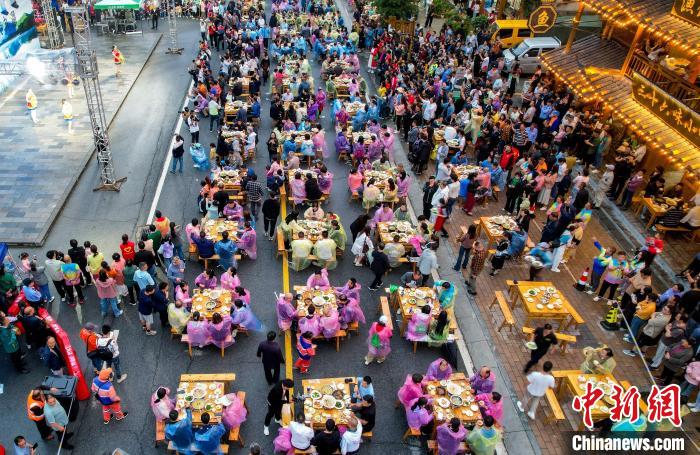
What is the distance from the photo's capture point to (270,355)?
11219 mm

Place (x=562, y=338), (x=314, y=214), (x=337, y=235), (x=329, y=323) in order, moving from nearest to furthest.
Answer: (x=329, y=323), (x=562, y=338), (x=337, y=235), (x=314, y=214)

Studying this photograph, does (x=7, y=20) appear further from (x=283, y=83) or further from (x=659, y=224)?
(x=659, y=224)

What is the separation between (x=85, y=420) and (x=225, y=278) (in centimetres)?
434

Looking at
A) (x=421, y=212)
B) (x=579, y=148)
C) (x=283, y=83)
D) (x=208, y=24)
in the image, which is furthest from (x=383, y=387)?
(x=208, y=24)

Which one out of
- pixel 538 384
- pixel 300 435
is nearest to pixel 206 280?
pixel 300 435

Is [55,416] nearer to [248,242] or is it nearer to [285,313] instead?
[285,313]

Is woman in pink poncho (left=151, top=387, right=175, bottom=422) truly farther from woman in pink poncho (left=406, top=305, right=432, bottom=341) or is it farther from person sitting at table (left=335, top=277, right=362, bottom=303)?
woman in pink poncho (left=406, top=305, right=432, bottom=341)

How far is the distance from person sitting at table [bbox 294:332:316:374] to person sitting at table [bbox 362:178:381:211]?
21.9ft

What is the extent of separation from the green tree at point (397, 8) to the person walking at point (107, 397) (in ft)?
92.0

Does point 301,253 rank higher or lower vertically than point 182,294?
lower

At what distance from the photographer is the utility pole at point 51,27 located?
27909mm

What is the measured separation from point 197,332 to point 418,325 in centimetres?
517

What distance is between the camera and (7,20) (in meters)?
25.2

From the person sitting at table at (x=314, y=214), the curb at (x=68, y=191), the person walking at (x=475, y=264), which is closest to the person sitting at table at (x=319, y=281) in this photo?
the person sitting at table at (x=314, y=214)
